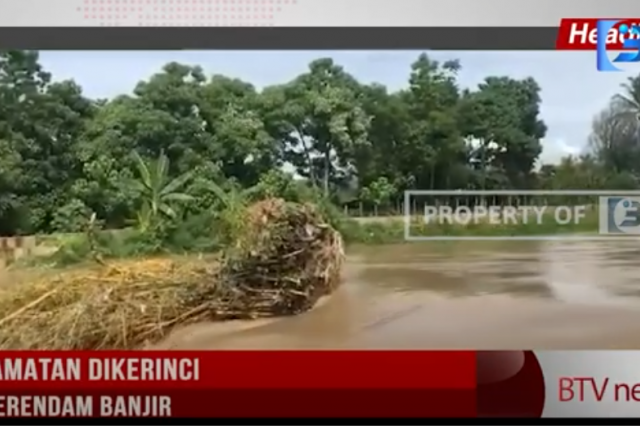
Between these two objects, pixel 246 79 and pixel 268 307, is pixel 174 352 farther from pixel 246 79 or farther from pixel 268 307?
pixel 246 79

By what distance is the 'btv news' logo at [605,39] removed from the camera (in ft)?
7.77

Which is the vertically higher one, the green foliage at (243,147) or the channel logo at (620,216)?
the green foliage at (243,147)

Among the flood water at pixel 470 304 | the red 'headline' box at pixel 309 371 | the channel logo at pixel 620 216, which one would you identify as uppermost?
the channel logo at pixel 620 216

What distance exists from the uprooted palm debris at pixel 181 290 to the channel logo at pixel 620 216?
0.78 metres

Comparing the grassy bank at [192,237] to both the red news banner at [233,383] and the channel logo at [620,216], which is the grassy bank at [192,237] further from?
the red news banner at [233,383]

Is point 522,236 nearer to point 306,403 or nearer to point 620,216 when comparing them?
point 620,216

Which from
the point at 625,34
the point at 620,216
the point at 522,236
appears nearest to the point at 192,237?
the point at 522,236

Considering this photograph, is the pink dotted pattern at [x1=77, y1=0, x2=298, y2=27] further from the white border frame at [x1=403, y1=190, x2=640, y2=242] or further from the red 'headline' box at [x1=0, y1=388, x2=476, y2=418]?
the red 'headline' box at [x1=0, y1=388, x2=476, y2=418]

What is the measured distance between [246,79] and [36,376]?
1059 mm

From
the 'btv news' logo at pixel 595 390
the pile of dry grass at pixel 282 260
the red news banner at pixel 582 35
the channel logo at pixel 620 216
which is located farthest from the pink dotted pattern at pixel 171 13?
the 'btv news' logo at pixel 595 390

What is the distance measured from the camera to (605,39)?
2.38 metres

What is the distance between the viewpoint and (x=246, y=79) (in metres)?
2.40

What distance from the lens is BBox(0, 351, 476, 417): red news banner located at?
2.39 meters

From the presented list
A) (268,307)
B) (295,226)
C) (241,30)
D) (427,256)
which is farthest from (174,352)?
(241,30)
